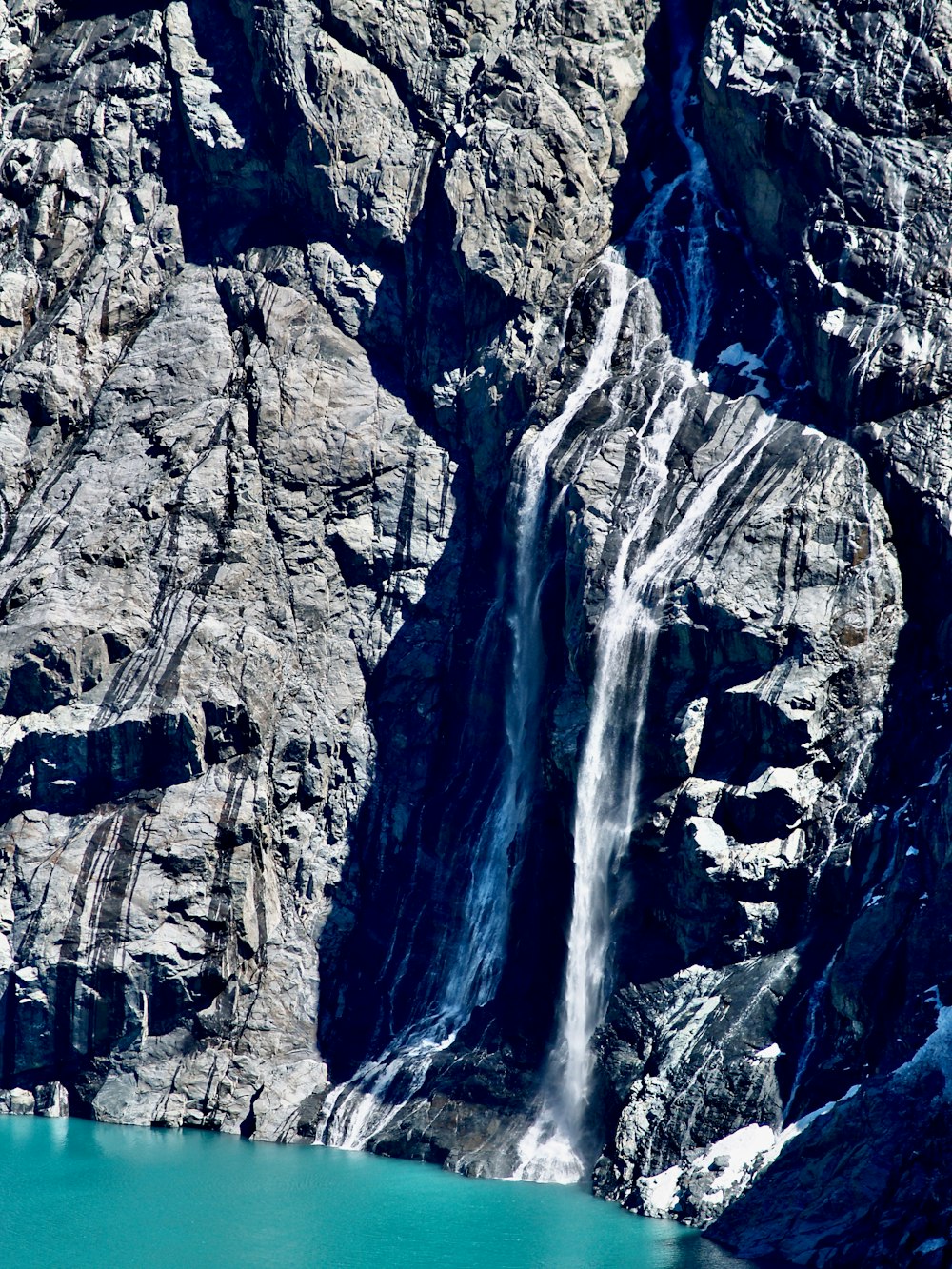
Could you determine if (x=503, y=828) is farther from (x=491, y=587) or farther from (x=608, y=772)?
(x=491, y=587)

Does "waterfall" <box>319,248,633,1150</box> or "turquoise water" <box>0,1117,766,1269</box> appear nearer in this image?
"turquoise water" <box>0,1117,766,1269</box>

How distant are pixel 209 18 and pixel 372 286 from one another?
1286 centimetres

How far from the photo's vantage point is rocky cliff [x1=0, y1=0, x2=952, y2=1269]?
4244 centimetres

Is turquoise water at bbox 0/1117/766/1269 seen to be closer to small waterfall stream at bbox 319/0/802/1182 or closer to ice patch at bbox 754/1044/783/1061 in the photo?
small waterfall stream at bbox 319/0/802/1182

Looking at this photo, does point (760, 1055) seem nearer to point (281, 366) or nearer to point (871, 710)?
point (871, 710)

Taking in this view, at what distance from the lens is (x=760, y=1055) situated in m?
40.0

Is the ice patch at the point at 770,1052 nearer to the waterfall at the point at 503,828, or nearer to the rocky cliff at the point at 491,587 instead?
the rocky cliff at the point at 491,587

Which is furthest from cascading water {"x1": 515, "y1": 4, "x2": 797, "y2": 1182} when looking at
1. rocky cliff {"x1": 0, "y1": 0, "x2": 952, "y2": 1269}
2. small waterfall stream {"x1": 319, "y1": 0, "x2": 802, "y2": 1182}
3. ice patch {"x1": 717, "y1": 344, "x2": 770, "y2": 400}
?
ice patch {"x1": 717, "y1": 344, "x2": 770, "y2": 400}

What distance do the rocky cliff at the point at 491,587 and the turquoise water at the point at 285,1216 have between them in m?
1.98

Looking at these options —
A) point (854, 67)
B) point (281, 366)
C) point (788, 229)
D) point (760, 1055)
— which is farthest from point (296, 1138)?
point (854, 67)

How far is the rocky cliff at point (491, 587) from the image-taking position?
42438mm

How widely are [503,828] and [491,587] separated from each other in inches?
335

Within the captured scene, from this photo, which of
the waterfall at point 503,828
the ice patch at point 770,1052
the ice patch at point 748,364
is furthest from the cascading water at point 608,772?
the ice patch at point 770,1052

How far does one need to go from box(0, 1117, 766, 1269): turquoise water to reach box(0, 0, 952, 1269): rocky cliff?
198 cm
